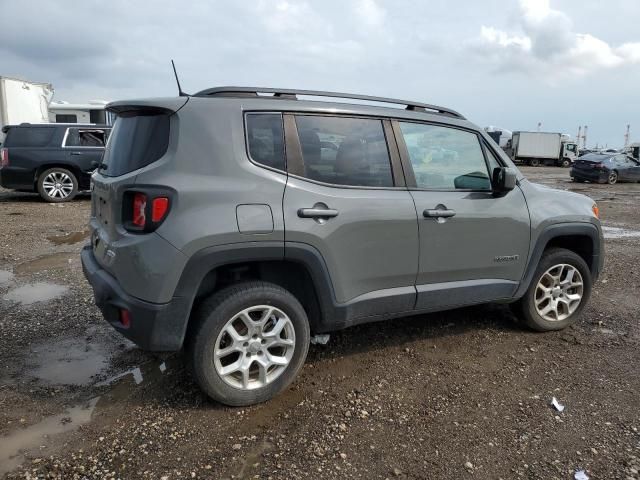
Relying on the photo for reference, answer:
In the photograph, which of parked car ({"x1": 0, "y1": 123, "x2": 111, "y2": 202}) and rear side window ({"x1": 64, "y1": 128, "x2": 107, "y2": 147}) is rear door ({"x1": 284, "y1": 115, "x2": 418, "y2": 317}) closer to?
parked car ({"x1": 0, "y1": 123, "x2": 111, "y2": 202})

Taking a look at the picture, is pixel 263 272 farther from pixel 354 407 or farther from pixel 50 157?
pixel 50 157

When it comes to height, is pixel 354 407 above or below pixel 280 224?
below

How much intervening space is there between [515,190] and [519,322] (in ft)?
4.12

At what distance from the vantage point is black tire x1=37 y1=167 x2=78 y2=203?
37.4ft

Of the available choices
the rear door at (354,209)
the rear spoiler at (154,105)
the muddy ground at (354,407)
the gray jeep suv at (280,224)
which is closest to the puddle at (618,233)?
the muddy ground at (354,407)

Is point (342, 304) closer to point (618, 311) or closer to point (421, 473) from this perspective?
point (421, 473)

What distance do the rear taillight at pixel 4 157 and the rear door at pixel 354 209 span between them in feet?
34.0

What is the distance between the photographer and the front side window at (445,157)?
3598mm

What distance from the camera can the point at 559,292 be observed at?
14.2 ft

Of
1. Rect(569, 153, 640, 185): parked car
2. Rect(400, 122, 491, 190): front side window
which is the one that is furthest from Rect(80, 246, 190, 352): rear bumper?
Rect(569, 153, 640, 185): parked car

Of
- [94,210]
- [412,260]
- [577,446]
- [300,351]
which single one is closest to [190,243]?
[300,351]

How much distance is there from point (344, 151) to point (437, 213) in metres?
0.79

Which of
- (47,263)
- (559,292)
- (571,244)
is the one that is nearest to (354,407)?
(559,292)

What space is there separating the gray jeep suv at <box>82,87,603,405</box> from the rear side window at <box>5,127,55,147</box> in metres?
9.19
